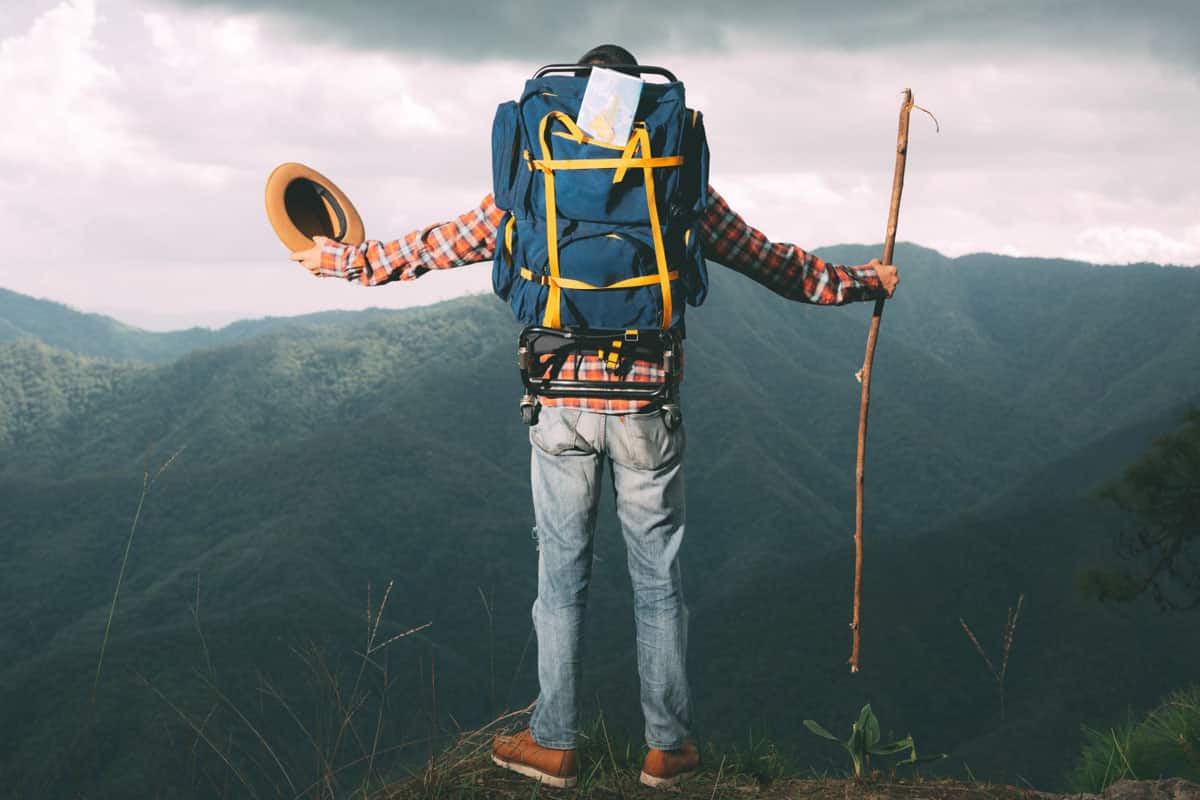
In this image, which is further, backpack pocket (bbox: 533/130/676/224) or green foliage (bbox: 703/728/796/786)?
green foliage (bbox: 703/728/796/786)

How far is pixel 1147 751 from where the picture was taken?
15.8 feet

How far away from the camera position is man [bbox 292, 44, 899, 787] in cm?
386

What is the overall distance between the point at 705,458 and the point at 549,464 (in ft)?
358

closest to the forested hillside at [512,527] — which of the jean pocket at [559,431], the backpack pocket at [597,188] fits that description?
the jean pocket at [559,431]

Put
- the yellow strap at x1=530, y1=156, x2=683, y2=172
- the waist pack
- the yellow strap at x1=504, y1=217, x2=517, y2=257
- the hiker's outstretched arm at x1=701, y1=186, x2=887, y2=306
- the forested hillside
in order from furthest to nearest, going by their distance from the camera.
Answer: the forested hillside, the hiker's outstretched arm at x1=701, y1=186, x2=887, y2=306, the yellow strap at x1=504, y1=217, x2=517, y2=257, the waist pack, the yellow strap at x1=530, y1=156, x2=683, y2=172

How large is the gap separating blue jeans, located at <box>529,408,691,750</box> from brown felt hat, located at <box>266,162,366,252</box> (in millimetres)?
1503

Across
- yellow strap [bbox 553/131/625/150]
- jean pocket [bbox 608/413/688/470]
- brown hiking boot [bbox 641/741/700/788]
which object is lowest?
brown hiking boot [bbox 641/741/700/788]

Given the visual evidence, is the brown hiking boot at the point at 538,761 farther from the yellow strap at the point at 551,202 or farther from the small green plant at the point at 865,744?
the yellow strap at the point at 551,202

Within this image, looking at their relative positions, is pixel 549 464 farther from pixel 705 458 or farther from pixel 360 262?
pixel 705 458

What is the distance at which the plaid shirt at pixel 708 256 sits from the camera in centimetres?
412

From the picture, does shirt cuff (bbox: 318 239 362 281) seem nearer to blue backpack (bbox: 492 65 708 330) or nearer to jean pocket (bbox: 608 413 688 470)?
blue backpack (bbox: 492 65 708 330)

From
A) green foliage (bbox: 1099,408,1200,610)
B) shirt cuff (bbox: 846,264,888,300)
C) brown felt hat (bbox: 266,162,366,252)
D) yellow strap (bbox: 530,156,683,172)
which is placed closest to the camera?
yellow strap (bbox: 530,156,683,172)

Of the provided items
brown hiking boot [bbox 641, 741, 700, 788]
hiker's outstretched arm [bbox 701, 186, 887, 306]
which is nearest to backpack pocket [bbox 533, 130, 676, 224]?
hiker's outstretched arm [bbox 701, 186, 887, 306]

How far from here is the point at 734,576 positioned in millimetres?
90688
